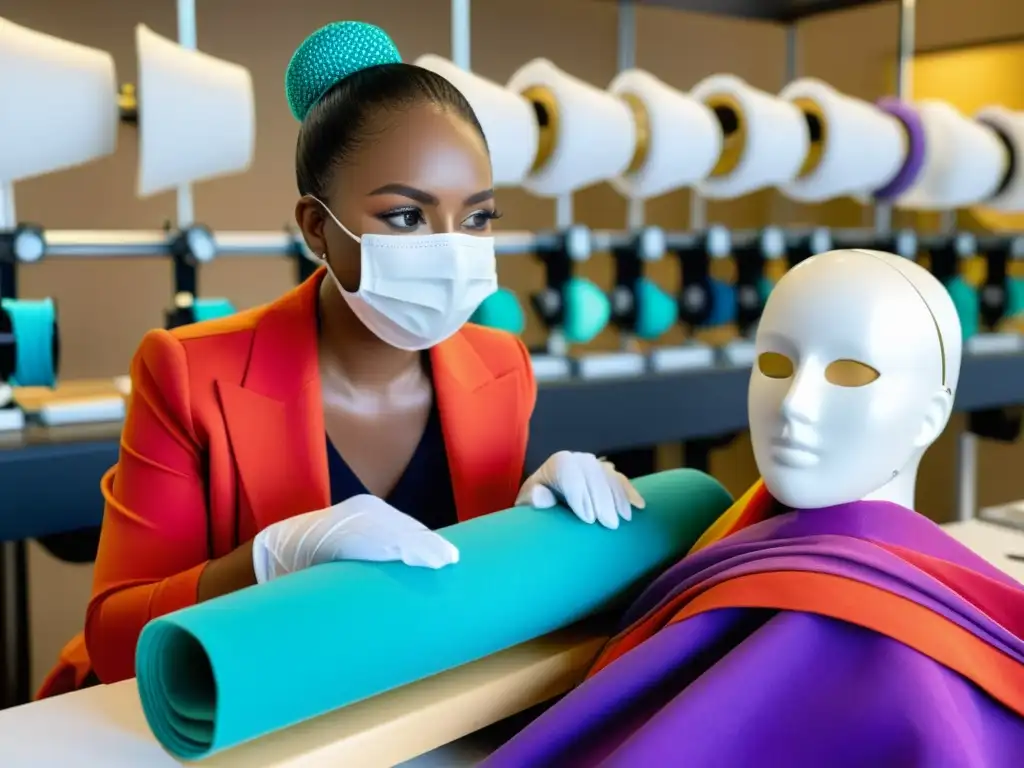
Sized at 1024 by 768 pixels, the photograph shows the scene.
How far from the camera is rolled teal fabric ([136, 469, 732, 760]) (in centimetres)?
60

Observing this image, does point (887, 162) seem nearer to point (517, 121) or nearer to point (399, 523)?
point (517, 121)

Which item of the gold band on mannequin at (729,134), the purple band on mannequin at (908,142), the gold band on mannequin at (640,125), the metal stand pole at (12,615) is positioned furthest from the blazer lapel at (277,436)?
the purple band on mannequin at (908,142)

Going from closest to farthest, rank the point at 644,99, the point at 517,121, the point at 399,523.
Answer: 1. the point at 399,523
2. the point at 517,121
3. the point at 644,99

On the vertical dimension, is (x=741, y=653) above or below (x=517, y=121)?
below

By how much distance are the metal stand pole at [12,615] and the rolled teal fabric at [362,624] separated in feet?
3.56

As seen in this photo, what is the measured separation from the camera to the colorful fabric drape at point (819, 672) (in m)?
0.57

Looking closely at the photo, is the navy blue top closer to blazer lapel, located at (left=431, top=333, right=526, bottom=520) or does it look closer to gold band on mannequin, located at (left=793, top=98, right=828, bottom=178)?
blazer lapel, located at (left=431, top=333, right=526, bottom=520)

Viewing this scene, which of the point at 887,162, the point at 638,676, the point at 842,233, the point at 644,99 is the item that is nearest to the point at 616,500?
the point at 638,676

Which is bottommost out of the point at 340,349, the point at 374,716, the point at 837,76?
the point at 374,716

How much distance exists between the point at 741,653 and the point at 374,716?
238 millimetres

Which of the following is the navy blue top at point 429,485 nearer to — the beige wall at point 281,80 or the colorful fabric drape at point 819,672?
the colorful fabric drape at point 819,672

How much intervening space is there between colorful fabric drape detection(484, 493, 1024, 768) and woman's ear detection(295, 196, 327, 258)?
48 centimetres

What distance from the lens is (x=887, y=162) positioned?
210 cm

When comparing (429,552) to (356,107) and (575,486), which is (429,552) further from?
(356,107)
